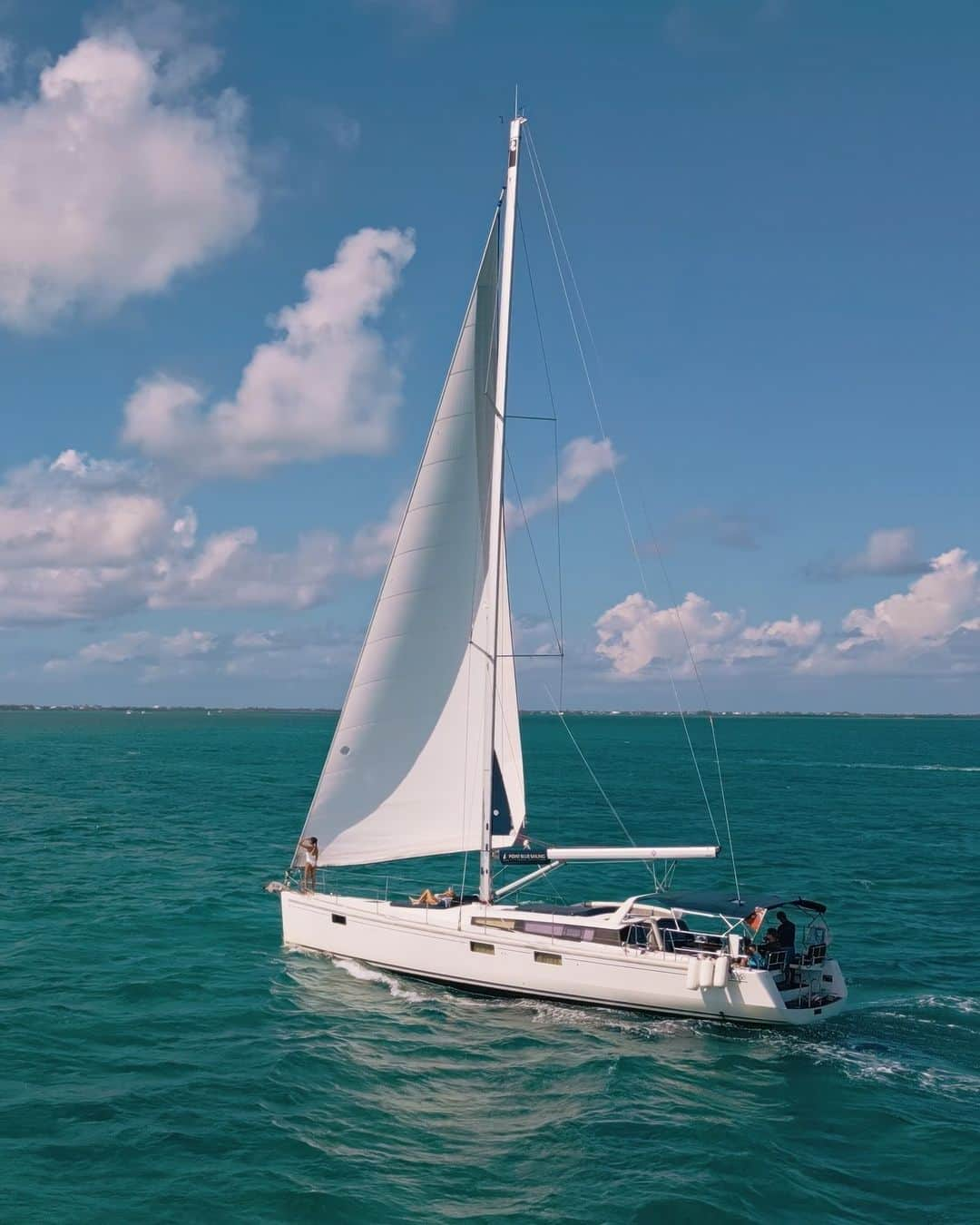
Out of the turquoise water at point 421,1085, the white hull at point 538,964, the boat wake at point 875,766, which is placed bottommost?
the boat wake at point 875,766

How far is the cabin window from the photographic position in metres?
22.0

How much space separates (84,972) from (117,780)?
188ft

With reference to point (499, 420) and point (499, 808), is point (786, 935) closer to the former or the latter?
point (499, 808)

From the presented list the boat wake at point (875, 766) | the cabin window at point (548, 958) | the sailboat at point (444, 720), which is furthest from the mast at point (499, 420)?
the boat wake at point (875, 766)

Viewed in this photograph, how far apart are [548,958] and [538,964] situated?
0.96ft

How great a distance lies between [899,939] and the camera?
30031mm

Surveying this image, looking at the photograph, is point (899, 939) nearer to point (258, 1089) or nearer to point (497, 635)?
point (497, 635)

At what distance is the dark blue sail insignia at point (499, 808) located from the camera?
24.7 m

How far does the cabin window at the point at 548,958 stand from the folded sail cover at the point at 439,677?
11.6ft

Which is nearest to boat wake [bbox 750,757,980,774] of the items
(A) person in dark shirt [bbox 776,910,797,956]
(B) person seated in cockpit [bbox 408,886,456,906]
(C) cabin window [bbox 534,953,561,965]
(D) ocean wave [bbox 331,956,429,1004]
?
(A) person in dark shirt [bbox 776,910,797,956]

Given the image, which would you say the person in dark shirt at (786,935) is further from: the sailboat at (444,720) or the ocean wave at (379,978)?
the ocean wave at (379,978)

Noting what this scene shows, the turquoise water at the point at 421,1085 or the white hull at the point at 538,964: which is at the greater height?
the white hull at the point at 538,964

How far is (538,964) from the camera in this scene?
22.2 m

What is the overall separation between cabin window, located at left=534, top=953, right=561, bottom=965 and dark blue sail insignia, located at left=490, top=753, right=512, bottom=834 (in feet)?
11.4
